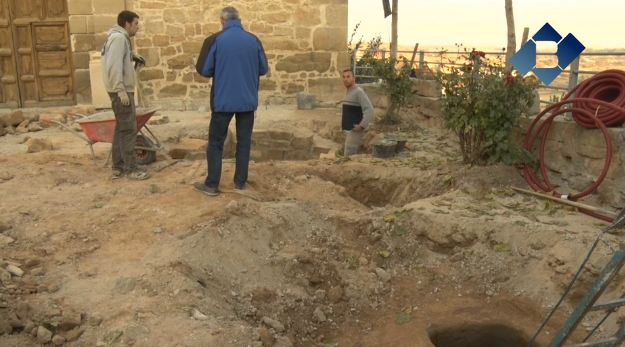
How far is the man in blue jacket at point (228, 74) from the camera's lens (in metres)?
5.30

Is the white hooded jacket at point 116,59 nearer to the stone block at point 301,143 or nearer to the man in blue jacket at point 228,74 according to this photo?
the man in blue jacket at point 228,74

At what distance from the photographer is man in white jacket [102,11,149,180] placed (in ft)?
19.1

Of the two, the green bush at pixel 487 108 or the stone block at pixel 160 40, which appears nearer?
the green bush at pixel 487 108

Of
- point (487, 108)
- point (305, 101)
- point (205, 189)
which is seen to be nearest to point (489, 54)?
point (487, 108)

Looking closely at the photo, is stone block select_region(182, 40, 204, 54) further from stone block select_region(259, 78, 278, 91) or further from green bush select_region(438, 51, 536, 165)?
green bush select_region(438, 51, 536, 165)

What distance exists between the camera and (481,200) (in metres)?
5.62

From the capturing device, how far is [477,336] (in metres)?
4.45

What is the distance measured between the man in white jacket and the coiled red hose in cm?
438

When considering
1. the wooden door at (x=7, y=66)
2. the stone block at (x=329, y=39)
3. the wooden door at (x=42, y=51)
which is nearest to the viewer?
the wooden door at (x=7, y=66)

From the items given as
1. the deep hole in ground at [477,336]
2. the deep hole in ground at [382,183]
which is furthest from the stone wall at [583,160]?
the deep hole in ground at [477,336]

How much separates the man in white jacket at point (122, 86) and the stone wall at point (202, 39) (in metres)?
4.99

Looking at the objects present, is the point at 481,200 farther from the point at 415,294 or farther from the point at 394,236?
the point at 415,294

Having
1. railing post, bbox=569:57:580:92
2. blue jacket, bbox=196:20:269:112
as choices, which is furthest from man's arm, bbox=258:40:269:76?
railing post, bbox=569:57:580:92

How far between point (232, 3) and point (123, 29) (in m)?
5.67
